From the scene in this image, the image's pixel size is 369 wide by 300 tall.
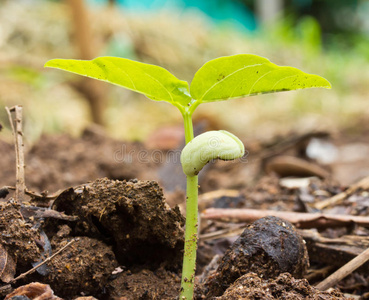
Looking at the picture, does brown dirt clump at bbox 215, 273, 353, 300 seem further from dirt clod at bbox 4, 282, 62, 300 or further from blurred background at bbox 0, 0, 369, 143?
blurred background at bbox 0, 0, 369, 143

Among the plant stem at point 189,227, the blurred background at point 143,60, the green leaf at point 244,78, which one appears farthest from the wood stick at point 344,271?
the blurred background at point 143,60

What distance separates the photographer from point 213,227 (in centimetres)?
129

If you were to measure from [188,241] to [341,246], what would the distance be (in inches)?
19.2

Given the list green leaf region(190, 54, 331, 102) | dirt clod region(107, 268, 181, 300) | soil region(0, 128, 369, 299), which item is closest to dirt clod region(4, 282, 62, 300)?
soil region(0, 128, 369, 299)

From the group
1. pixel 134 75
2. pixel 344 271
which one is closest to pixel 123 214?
pixel 134 75

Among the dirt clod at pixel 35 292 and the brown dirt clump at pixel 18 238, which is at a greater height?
the brown dirt clump at pixel 18 238

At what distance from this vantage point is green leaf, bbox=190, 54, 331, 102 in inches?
26.9

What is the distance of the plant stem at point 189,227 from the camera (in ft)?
2.37

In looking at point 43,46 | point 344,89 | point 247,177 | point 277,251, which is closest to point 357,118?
point 344,89

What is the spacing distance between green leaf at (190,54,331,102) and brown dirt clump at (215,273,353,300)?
1.11 ft

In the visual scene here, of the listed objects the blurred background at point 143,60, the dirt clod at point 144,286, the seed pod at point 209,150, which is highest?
the blurred background at point 143,60

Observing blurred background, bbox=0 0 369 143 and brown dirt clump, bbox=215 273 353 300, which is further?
blurred background, bbox=0 0 369 143

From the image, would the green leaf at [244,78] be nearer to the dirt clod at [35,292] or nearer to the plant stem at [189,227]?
the plant stem at [189,227]

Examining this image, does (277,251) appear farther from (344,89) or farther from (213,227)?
(344,89)
